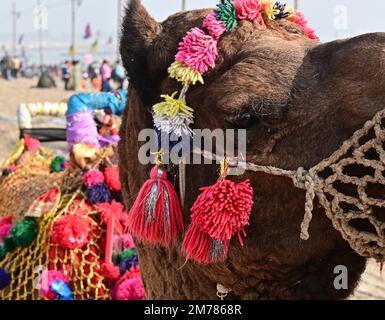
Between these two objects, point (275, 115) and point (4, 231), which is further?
point (4, 231)

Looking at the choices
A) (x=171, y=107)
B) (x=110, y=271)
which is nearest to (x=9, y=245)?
(x=110, y=271)

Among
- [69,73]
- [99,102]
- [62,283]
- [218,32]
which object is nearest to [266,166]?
[218,32]

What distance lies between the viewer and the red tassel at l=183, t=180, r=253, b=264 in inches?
84.8

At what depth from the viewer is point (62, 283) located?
359cm

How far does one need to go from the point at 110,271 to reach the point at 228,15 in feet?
6.08

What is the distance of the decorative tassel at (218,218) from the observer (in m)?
2.15

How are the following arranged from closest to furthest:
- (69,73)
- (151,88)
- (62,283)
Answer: (151,88)
(62,283)
(69,73)

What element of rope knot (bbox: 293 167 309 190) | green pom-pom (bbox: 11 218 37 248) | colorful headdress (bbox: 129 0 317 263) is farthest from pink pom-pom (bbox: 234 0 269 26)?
green pom-pom (bbox: 11 218 37 248)

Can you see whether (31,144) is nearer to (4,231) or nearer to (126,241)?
(4,231)

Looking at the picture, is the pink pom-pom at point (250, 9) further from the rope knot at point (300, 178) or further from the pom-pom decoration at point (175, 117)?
the rope knot at point (300, 178)

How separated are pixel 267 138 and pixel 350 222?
15.6 inches

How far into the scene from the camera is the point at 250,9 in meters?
2.42

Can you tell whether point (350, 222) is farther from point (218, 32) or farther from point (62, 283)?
point (62, 283)

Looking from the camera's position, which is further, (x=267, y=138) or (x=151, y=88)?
(x=151, y=88)
